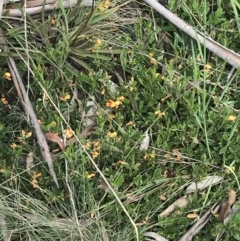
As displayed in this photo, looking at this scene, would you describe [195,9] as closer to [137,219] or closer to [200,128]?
[200,128]

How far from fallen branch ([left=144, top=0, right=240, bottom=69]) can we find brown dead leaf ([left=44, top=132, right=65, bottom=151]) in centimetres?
76

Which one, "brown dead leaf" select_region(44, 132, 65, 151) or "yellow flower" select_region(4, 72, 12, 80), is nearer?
"brown dead leaf" select_region(44, 132, 65, 151)

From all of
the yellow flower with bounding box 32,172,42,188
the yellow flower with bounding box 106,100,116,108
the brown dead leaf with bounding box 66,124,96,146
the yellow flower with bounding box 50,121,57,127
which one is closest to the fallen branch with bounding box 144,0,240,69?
the yellow flower with bounding box 106,100,116,108

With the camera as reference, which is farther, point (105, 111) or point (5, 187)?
point (105, 111)

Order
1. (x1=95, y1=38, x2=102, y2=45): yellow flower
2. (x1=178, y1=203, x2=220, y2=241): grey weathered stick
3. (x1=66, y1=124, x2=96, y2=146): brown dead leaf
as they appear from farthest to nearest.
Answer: (x1=95, y1=38, x2=102, y2=45): yellow flower, (x1=66, y1=124, x2=96, y2=146): brown dead leaf, (x1=178, y1=203, x2=220, y2=241): grey weathered stick

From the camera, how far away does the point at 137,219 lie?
262cm

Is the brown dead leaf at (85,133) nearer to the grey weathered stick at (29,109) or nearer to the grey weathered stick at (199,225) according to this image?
the grey weathered stick at (29,109)

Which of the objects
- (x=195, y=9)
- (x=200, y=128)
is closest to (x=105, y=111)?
(x=200, y=128)

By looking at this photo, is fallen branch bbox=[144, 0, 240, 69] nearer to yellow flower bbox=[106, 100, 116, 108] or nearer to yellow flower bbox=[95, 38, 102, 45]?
yellow flower bbox=[95, 38, 102, 45]

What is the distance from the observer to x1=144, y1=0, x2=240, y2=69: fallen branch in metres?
2.84

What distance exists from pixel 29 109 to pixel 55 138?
172 millimetres

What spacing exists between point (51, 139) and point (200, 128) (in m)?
0.65

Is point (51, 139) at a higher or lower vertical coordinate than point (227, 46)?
lower

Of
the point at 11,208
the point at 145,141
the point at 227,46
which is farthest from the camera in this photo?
the point at 227,46
